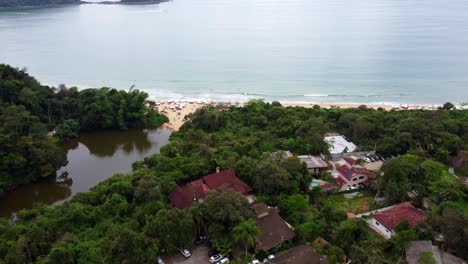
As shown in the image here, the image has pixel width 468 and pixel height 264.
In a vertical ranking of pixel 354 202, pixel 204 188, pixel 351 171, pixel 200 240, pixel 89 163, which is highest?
pixel 351 171

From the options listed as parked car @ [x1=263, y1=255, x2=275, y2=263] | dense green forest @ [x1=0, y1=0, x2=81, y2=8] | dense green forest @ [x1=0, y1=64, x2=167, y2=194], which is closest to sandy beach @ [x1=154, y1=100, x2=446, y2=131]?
dense green forest @ [x1=0, y1=64, x2=167, y2=194]

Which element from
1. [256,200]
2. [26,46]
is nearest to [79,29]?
[26,46]

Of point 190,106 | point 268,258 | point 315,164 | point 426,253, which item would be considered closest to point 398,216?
point 426,253

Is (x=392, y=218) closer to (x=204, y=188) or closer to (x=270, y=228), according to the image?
(x=270, y=228)

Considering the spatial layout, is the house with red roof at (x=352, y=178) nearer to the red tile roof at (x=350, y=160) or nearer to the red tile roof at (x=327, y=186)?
the red tile roof at (x=327, y=186)

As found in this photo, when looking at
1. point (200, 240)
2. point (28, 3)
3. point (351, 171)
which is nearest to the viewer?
point (200, 240)

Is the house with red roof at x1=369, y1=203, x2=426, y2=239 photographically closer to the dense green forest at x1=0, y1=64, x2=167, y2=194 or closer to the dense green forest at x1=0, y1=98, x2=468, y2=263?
the dense green forest at x1=0, y1=98, x2=468, y2=263

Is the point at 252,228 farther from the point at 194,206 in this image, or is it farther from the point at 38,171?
the point at 38,171
